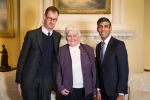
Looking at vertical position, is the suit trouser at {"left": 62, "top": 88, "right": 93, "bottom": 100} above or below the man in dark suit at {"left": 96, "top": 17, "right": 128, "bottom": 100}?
below

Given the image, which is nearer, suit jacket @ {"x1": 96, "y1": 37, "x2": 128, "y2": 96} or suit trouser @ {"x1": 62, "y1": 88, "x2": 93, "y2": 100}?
suit jacket @ {"x1": 96, "y1": 37, "x2": 128, "y2": 96}

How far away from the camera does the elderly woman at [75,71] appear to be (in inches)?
69.6

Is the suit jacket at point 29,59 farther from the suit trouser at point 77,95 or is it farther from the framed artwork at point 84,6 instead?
the framed artwork at point 84,6

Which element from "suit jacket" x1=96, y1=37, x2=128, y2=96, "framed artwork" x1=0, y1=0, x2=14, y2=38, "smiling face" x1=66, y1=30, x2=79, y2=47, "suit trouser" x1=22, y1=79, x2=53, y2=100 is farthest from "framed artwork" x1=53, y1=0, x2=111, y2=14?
"suit trouser" x1=22, y1=79, x2=53, y2=100

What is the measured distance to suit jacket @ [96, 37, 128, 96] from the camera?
5.36 ft

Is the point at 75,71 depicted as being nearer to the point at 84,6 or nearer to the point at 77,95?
the point at 77,95

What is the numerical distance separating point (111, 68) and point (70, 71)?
0.52 metres

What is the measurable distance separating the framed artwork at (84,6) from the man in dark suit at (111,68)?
160 centimetres

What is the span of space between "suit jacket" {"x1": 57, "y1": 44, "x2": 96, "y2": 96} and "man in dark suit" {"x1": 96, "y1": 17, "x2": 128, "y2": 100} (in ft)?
0.33

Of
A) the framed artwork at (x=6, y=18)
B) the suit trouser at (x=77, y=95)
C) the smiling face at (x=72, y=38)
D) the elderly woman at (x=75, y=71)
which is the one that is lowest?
the suit trouser at (x=77, y=95)

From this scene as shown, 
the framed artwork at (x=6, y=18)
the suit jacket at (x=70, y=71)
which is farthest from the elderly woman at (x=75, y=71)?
the framed artwork at (x=6, y=18)

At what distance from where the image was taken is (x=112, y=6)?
3365mm

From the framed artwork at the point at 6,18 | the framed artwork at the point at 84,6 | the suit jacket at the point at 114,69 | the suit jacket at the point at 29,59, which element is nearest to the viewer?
the suit jacket at the point at 114,69

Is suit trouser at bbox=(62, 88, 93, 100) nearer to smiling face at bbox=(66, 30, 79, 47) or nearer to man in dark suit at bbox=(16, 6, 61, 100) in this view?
man in dark suit at bbox=(16, 6, 61, 100)
